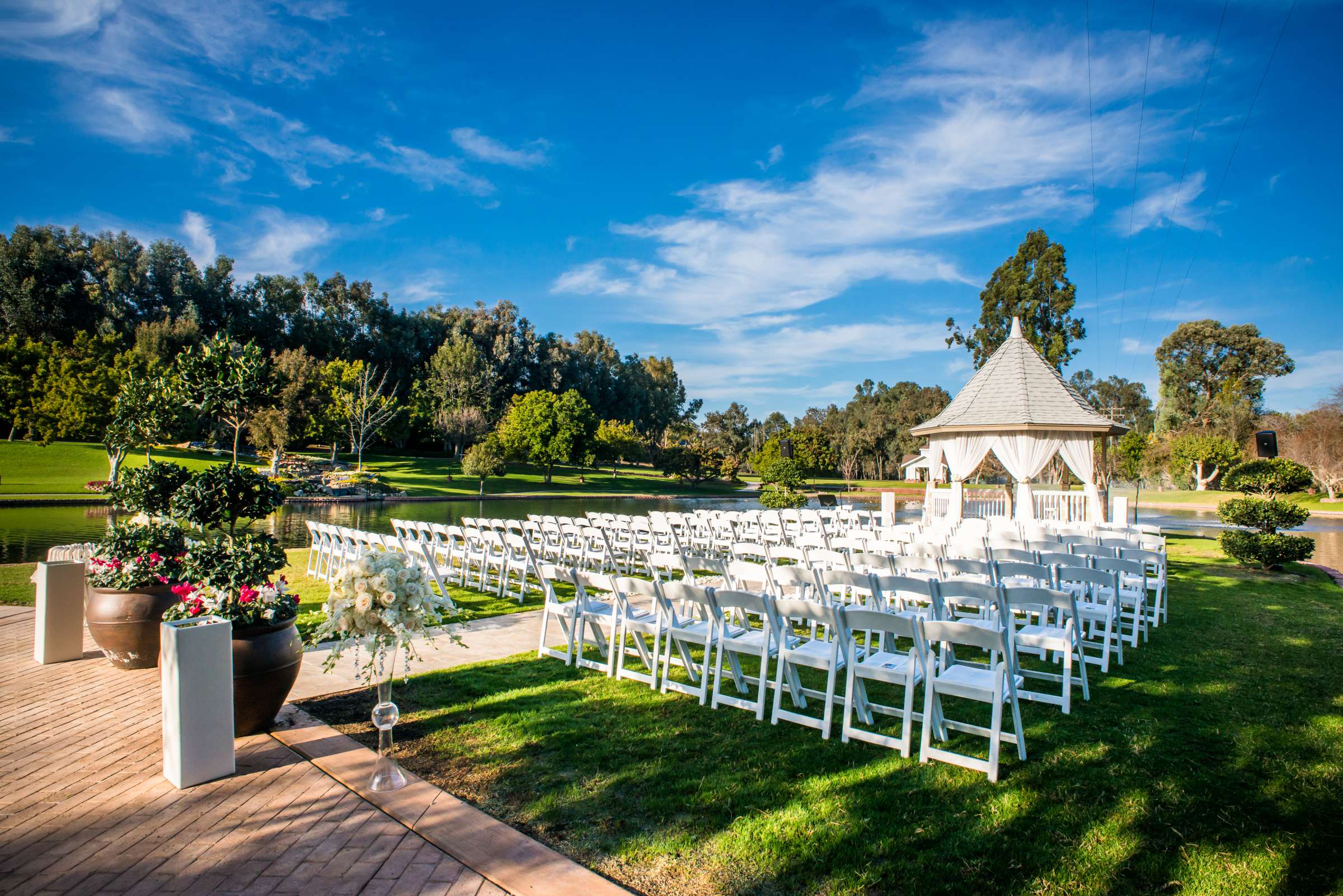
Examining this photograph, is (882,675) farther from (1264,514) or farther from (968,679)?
(1264,514)

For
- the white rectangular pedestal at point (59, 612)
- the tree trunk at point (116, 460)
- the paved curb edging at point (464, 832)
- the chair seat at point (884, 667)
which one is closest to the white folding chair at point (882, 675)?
the chair seat at point (884, 667)

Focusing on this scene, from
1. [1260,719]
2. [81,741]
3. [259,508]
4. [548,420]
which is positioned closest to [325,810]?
[81,741]

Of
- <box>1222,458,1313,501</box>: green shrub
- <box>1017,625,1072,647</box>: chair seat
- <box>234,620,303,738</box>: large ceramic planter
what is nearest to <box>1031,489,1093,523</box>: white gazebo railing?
<box>1222,458,1313,501</box>: green shrub

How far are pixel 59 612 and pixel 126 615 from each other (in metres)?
1.10

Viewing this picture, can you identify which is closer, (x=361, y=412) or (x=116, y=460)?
(x=116, y=460)

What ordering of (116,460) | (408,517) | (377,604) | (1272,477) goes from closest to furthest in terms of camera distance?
1. (377,604)
2. (1272,477)
3. (116,460)
4. (408,517)

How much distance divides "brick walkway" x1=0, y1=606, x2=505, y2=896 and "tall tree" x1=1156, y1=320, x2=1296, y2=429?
68.9 m

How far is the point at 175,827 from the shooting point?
3.18m

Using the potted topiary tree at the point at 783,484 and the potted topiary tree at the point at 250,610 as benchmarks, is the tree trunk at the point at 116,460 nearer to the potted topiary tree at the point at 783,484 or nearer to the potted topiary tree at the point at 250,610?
the potted topiary tree at the point at 250,610

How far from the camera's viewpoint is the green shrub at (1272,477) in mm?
16312

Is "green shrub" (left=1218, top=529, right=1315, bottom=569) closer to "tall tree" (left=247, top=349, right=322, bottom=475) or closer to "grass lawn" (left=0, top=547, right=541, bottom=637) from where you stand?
"grass lawn" (left=0, top=547, right=541, bottom=637)

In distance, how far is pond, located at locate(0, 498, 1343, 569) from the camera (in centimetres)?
1535

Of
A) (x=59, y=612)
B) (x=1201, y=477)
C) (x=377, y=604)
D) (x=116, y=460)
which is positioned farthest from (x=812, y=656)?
(x=1201, y=477)

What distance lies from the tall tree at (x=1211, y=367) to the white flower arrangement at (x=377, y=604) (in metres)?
68.5
